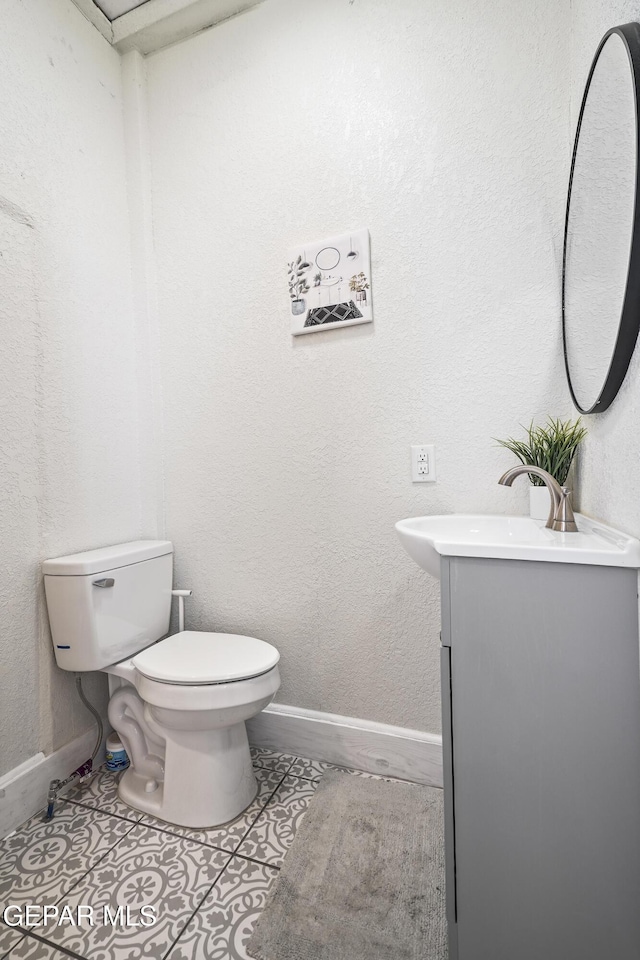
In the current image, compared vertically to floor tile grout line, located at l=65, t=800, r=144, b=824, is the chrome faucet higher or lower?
higher

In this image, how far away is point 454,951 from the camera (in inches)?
32.6

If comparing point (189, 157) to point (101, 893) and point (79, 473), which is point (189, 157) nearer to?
point (79, 473)

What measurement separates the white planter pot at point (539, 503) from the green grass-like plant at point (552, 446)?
2cm

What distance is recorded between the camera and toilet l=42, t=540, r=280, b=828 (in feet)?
4.09

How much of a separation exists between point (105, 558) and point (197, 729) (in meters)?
0.59

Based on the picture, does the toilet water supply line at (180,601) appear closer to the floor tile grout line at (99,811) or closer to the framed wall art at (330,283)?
the floor tile grout line at (99,811)

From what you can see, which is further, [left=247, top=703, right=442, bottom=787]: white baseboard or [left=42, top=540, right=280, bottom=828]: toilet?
[left=247, top=703, right=442, bottom=787]: white baseboard

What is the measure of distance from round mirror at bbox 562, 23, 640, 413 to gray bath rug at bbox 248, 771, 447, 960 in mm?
1207

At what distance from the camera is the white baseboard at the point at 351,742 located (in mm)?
1445

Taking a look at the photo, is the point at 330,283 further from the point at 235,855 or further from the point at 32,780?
the point at 32,780

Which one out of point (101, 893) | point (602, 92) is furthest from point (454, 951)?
point (602, 92)

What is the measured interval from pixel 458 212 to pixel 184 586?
1.65m

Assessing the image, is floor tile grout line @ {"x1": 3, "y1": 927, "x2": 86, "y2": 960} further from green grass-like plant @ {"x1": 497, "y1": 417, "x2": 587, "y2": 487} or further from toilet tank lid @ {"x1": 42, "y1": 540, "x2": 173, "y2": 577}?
green grass-like plant @ {"x1": 497, "y1": 417, "x2": 587, "y2": 487}

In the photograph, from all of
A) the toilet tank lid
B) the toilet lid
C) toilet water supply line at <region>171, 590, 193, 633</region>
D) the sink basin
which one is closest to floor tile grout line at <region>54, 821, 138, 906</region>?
the toilet lid
